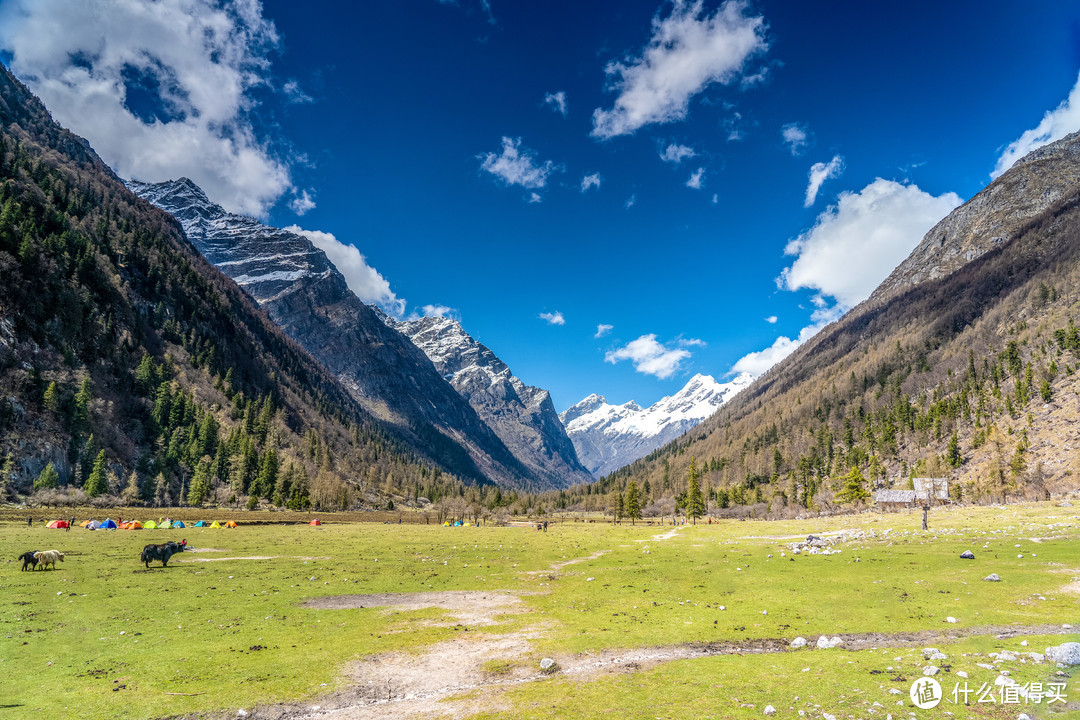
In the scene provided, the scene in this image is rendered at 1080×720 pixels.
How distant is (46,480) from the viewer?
8188cm

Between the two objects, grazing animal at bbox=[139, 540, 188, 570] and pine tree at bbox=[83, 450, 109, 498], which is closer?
grazing animal at bbox=[139, 540, 188, 570]

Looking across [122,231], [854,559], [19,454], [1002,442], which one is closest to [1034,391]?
[1002,442]

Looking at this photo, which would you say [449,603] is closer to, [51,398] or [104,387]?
[51,398]

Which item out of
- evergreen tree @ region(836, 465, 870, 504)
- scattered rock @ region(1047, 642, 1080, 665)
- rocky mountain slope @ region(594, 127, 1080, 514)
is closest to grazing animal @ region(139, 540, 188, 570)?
scattered rock @ region(1047, 642, 1080, 665)

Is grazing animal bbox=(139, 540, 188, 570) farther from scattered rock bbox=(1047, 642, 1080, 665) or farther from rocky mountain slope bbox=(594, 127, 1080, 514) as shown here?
rocky mountain slope bbox=(594, 127, 1080, 514)

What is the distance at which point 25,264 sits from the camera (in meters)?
111

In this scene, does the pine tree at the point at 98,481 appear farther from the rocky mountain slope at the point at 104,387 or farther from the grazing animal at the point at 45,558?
the grazing animal at the point at 45,558

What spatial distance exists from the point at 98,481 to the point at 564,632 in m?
111

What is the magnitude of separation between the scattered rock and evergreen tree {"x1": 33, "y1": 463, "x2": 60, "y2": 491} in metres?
121

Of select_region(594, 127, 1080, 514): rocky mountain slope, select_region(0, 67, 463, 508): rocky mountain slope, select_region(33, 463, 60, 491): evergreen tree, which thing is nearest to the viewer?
select_region(33, 463, 60, 491): evergreen tree

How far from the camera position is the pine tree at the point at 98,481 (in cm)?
8850

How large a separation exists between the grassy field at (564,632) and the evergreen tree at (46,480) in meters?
68.4

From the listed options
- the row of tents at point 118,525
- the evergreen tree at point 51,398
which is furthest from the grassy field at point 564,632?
the evergreen tree at point 51,398

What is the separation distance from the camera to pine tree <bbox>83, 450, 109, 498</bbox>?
3484 inches
